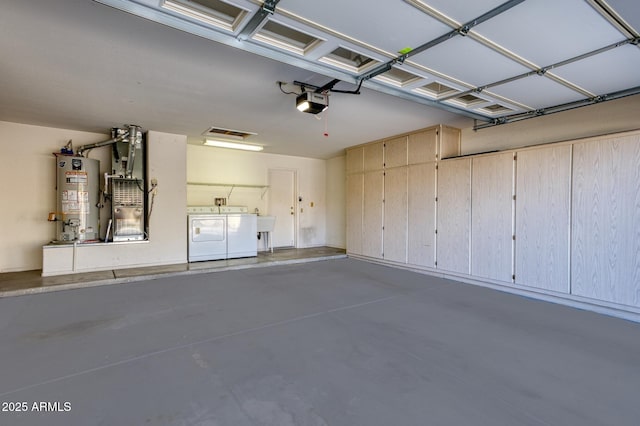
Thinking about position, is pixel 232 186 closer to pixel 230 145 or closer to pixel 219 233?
pixel 230 145

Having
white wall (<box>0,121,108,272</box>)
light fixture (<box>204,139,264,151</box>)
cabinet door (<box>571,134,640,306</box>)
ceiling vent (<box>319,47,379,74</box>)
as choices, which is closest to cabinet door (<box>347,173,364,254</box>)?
light fixture (<box>204,139,264,151</box>)

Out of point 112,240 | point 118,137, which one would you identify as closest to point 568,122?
point 118,137

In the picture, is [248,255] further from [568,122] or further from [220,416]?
[568,122]

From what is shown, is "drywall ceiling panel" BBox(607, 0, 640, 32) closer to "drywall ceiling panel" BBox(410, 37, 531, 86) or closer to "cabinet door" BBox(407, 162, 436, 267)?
"drywall ceiling panel" BBox(410, 37, 531, 86)

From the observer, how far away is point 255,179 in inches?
304

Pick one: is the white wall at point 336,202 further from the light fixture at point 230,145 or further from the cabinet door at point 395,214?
the light fixture at point 230,145

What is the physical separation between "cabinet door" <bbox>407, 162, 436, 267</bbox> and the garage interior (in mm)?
51

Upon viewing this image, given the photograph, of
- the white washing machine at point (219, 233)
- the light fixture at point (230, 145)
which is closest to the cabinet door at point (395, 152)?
the light fixture at point (230, 145)

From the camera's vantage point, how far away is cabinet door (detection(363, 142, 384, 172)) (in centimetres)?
647

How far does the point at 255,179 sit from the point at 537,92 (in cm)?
600

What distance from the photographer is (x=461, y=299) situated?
400 cm

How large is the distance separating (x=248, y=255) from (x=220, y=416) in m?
5.07

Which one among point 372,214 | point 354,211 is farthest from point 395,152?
point 354,211

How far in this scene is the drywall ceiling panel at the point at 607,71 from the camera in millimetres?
2543
